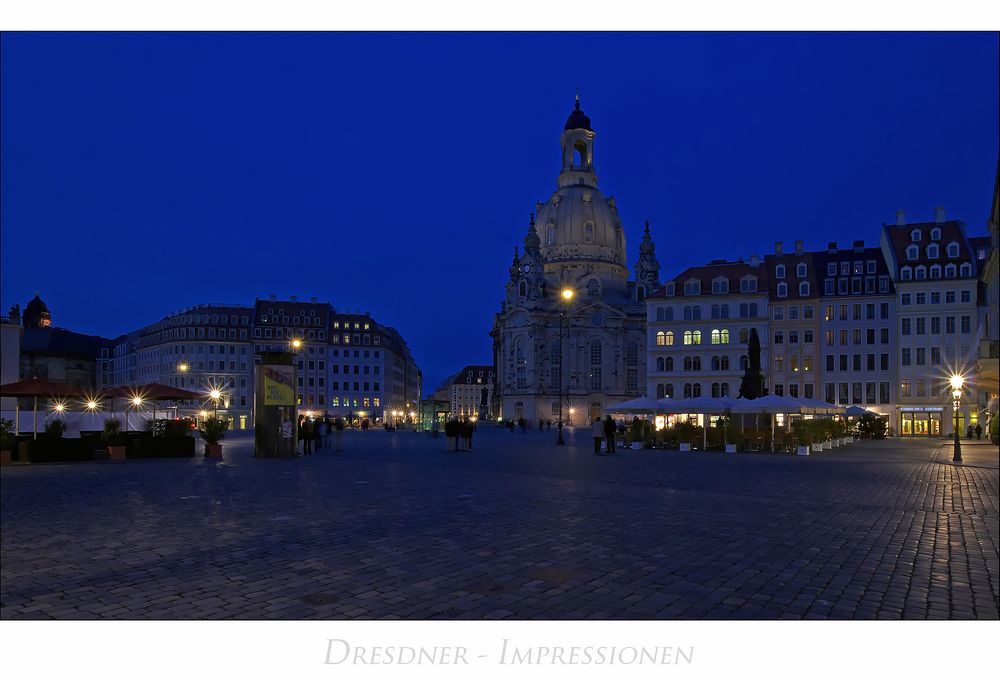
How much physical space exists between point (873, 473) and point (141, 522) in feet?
67.1

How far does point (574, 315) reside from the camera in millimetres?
128250

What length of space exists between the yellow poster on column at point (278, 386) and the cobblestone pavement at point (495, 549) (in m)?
10.2

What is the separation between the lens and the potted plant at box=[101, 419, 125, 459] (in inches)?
1192

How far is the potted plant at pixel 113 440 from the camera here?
30281 mm

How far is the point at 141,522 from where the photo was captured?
12.9m

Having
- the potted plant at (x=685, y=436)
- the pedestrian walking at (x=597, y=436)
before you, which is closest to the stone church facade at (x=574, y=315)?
the potted plant at (x=685, y=436)

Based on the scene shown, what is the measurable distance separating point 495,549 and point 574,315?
118746 mm

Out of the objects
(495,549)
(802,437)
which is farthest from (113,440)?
(802,437)

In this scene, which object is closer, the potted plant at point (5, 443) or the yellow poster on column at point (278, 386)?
the potted plant at point (5, 443)

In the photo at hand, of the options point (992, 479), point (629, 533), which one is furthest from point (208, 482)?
point (992, 479)

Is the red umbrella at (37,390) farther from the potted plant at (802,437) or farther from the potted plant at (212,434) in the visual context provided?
the potted plant at (802,437)

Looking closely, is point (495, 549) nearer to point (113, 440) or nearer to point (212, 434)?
point (212, 434)

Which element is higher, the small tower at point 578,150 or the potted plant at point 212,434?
the small tower at point 578,150

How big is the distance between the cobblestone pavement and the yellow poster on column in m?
10.2
